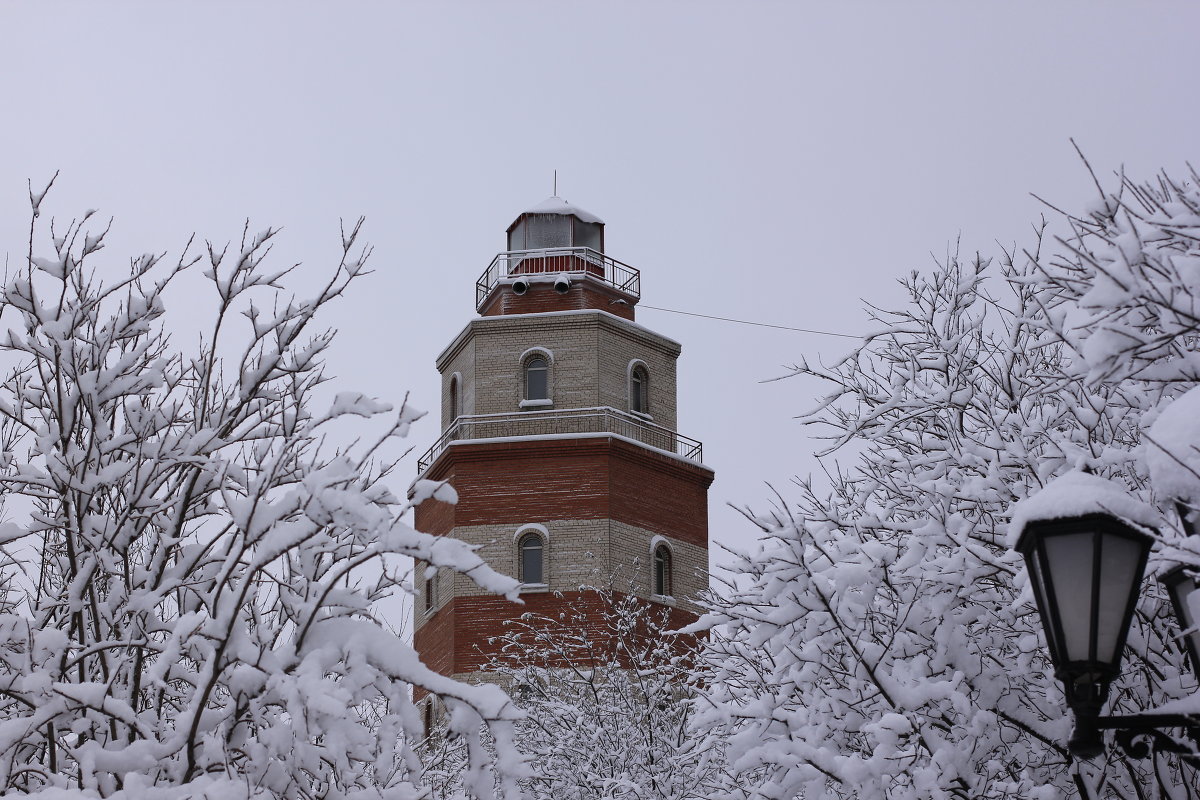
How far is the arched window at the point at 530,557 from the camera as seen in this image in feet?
102

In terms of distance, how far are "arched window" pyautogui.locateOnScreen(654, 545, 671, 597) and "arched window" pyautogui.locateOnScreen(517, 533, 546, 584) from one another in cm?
269

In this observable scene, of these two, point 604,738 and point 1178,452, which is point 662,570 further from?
point 1178,452

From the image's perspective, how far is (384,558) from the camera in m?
5.09

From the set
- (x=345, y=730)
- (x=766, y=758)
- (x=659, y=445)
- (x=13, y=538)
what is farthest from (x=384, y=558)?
(x=659, y=445)

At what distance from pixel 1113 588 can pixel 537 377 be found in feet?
95.0

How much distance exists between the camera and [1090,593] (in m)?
4.17

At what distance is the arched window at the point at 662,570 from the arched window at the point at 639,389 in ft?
11.7

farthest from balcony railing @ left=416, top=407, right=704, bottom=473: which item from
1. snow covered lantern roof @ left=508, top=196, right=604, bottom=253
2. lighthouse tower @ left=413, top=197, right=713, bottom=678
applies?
snow covered lantern roof @ left=508, top=196, right=604, bottom=253

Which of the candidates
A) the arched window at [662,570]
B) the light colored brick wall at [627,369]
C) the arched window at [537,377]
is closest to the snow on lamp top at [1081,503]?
the arched window at [662,570]

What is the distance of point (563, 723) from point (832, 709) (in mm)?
12851

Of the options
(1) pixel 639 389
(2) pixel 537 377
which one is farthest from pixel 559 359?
(1) pixel 639 389

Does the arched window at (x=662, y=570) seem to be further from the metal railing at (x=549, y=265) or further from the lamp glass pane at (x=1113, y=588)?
the lamp glass pane at (x=1113, y=588)

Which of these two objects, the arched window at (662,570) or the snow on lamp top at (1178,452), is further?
the arched window at (662,570)

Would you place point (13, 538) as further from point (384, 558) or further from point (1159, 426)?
point (1159, 426)
